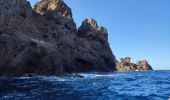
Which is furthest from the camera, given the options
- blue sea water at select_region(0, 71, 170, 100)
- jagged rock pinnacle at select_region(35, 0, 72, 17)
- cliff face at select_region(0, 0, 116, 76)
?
jagged rock pinnacle at select_region(35, 0, 72, 17)

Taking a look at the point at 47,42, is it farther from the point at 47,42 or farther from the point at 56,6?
the point at 56,6

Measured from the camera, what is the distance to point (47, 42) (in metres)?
80.5

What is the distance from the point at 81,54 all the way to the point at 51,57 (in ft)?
131

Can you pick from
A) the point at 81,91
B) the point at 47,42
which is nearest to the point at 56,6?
the point at 47,42

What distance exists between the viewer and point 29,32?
7862cm

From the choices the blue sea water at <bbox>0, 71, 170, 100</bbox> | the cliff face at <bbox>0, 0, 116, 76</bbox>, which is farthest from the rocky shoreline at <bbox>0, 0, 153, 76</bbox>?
the blue sea water at <bbox>0, 71, 170, 100</bbox>

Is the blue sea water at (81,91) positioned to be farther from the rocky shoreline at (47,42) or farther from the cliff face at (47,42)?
the cliff face at (47,42)

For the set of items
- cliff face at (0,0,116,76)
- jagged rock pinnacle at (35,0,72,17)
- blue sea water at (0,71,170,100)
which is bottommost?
blue sea water at (0,71,170,100)

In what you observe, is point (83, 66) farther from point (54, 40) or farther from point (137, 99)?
point (137, 99)

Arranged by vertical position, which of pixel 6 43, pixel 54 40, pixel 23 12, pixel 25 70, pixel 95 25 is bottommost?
pixel 25 70

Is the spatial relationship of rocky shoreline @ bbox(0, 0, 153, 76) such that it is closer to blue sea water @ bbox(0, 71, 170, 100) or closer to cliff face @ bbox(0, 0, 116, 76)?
cliff face @ bbox(0, 0, 116, 76)

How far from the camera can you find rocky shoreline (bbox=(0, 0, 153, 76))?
2398 inches

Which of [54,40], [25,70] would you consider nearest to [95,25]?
[54,40]

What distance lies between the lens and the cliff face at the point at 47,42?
200ft
